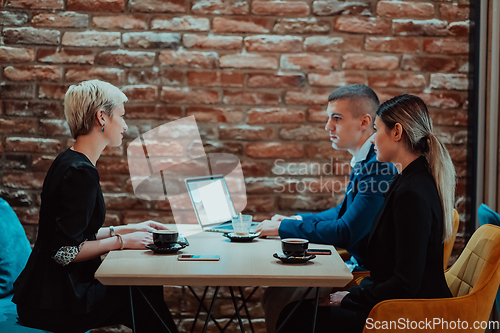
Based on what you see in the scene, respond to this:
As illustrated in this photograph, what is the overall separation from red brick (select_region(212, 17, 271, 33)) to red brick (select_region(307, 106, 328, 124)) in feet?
1.66

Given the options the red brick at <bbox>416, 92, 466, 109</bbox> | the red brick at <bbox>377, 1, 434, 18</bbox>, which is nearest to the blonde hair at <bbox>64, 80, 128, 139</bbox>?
the red brick at <bbox>377, 1, 434, 18</bbox>

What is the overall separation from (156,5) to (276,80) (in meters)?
0.77

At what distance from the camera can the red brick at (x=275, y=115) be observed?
100 inches

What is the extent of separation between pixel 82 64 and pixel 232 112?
853 mm

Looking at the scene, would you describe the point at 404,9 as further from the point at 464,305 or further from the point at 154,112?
the point at 464,305

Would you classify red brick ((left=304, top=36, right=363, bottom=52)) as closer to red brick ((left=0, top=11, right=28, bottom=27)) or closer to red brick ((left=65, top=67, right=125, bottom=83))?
red brick ((left=65, top=67, right=125, bottom=83))

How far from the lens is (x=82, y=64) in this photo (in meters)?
2.52

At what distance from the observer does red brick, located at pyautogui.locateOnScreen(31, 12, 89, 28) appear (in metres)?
2.51

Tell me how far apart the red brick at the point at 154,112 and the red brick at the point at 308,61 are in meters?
0.64

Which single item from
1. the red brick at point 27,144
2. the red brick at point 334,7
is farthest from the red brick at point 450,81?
the red brick at point 27,144

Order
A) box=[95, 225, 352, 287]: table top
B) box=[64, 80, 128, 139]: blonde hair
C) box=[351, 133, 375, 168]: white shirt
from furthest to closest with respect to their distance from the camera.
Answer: box=[351, 133, 375, 168]: white shirt
box=[64, 80, 128, 139]: blonde hair
box=[95, 225, 352, 287]: table top

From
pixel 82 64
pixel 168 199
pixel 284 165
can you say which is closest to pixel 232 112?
pixel 284 165

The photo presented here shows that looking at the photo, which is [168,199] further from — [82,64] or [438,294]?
[438,294]

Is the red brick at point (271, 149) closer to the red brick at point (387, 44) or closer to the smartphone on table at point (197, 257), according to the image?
the red brick at point (387, 44)
